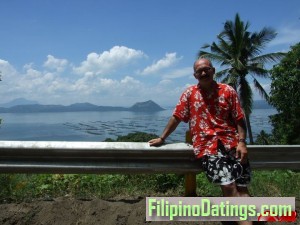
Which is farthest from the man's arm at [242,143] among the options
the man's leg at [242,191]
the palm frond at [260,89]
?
the palm frond at [260,89]

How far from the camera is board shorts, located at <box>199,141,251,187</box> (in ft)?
12.1

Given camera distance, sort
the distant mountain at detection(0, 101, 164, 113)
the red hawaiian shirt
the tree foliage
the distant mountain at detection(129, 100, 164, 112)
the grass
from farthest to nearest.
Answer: the distant mountain at detection(0, 101, 164, 113), the distant mountain at detection(129, 100, 164, 112), the tree foliage, the grass, the red hawaiian shirt

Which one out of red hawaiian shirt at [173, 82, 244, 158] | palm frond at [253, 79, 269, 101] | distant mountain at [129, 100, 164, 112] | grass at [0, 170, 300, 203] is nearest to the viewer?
red hawaiian shirt at [173, 82, 244, 158]

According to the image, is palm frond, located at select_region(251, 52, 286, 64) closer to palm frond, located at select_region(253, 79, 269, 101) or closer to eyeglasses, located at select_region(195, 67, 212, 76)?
palm frond, located at select_region(253, 79, 269, 101)

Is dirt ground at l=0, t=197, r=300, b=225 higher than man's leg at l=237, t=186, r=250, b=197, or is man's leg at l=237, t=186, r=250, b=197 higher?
man's leg at l=237, t=186, r=250, b=197

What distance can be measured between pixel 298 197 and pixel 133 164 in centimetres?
210

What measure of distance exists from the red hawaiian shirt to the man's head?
0.11m

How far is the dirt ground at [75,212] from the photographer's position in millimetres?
3988

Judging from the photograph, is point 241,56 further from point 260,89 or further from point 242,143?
point 242,143

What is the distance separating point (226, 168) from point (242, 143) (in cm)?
30

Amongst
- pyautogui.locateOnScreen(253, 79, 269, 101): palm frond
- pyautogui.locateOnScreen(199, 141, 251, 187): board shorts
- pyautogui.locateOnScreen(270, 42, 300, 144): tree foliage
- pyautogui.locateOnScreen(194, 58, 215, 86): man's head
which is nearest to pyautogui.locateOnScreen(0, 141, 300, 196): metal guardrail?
pyautogui.locateOnScreen(199, 141, 251, 187): board shorts

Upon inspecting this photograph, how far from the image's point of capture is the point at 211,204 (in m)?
3.88

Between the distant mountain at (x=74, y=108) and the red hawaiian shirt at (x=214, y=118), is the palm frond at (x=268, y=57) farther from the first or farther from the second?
the distant mountain at (x=74, y=108)

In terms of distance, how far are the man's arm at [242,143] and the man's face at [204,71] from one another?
535 mm
